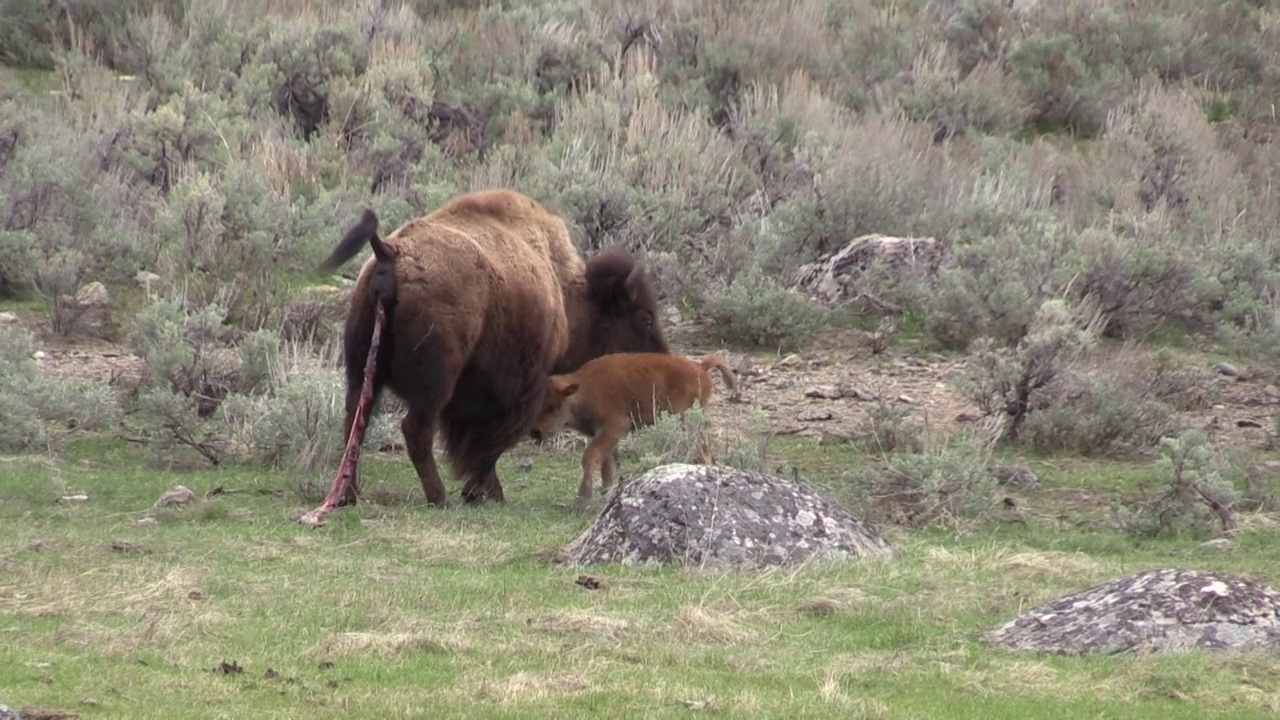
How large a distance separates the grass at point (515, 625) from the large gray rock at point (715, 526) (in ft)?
0.63

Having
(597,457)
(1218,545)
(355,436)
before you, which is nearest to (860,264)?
(597,457)

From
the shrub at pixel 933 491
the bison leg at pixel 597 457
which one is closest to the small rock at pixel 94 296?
the bison leg at pixel 597 457

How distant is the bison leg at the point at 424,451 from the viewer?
34.3ft

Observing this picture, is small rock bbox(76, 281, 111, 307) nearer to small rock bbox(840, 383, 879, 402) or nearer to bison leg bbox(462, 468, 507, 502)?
bison leg bbox(462, 468, 507, 502)

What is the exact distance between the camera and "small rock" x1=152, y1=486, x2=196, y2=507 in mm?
10539

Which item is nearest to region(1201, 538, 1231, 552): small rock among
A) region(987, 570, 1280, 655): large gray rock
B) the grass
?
the grass

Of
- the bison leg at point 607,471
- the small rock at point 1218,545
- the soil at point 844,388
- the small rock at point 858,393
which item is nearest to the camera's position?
the small rock at point 1218,545

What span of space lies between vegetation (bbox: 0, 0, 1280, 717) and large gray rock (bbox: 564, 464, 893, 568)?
221 mm

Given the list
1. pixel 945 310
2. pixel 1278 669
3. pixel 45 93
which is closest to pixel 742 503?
pixel 1278 669

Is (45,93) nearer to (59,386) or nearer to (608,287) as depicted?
(59,386)

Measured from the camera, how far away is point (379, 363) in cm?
1027

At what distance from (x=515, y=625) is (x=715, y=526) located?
158cm

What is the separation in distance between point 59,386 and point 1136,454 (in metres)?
7.49

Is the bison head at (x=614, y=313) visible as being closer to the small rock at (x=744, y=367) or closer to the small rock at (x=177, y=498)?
the small rock at (x=744, y=367)
